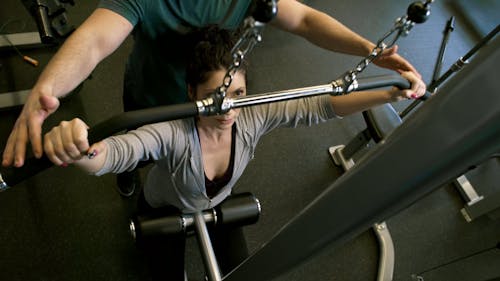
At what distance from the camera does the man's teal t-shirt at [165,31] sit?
1023 mm

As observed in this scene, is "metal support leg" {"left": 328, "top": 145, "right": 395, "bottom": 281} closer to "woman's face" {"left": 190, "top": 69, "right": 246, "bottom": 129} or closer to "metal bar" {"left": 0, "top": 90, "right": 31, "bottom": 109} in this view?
"woman's face" {"left": 190, "top": 69, "right": 246, "bottom": 129}

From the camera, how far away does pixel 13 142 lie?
634 millimetres

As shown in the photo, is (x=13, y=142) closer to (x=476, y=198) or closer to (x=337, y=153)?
(x=337, y=153)

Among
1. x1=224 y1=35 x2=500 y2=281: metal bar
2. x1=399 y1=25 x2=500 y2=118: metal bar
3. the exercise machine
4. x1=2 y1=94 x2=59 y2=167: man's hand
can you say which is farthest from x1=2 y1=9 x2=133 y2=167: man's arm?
x1=399 y1=25 x2=500 y2=118: metal bar

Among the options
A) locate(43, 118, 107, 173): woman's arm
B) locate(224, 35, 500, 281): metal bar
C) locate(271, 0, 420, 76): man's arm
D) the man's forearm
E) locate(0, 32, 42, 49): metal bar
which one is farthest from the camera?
locate(0, 32, 42, 49): metal bar

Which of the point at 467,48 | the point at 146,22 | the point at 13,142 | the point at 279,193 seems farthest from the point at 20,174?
the point at 467,48

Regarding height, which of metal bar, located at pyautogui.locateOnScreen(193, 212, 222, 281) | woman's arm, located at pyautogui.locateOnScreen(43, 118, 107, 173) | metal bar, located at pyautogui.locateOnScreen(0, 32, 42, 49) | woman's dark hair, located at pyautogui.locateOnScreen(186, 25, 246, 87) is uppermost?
metal bar, located at pyautogui.locateOnScreen(0, 32, 42, 49)

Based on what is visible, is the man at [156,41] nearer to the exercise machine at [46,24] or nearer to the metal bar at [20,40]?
the exercise machine at [46,24]

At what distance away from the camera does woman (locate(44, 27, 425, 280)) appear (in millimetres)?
904

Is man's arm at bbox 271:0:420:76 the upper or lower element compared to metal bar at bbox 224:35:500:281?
upper

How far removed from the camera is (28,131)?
63 cm

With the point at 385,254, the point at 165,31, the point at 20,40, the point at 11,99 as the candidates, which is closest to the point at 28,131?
the point at 165,31

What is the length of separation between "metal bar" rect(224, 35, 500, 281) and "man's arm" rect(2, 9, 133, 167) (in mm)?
448

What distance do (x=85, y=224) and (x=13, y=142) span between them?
1274 millimetres
